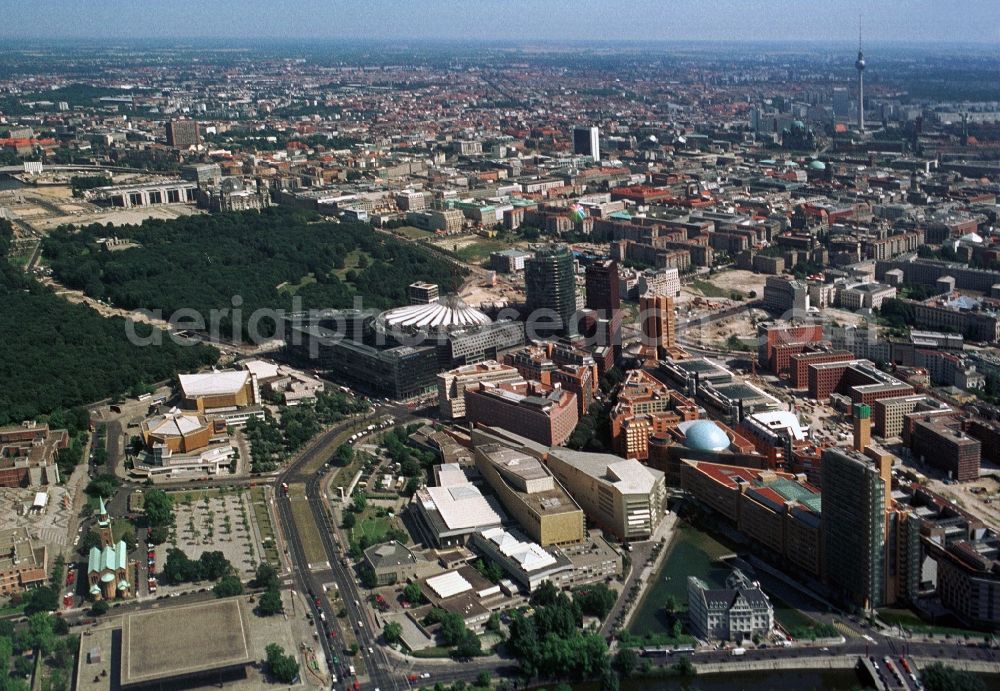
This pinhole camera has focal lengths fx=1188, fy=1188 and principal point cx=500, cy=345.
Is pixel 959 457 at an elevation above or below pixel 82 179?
below

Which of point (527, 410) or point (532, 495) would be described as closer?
point (532, 495)

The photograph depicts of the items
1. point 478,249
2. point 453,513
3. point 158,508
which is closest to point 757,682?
point 453,513

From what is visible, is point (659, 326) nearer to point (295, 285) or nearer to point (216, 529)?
point (216, 529)

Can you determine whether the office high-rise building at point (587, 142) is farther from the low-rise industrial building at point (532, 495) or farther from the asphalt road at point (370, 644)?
the asphalt road at point (370, 644)

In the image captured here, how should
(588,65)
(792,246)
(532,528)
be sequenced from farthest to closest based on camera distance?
1. (588,65)
2. (792,246)
3. (532,528)

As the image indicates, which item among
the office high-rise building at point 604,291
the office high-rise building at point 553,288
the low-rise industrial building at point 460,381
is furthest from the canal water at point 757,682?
the office high-rise building at point 553,288

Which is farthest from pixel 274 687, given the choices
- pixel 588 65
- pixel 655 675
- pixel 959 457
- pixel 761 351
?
pixel 588 65

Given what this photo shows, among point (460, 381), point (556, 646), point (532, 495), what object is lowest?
point (556, 646)

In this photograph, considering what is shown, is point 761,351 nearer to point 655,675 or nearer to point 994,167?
point 655,675
